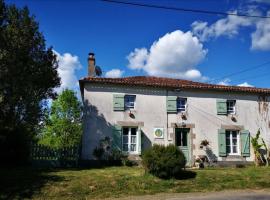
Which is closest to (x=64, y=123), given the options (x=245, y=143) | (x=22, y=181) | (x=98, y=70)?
(x=98, y=70)

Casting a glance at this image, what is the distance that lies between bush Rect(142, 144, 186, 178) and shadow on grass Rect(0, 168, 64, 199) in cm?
383

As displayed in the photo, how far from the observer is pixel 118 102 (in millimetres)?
20062

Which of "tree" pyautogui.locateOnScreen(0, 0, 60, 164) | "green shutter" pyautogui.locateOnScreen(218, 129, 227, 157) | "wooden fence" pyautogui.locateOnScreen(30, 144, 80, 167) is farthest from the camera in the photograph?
"green shutter" pyautogui.locateOnScreen(218, 129, 227, 157)

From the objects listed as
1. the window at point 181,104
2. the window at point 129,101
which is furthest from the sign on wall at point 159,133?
the window at point 129,101

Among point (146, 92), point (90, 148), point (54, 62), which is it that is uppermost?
point (54, 62)

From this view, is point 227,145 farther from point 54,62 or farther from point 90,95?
point 54,62

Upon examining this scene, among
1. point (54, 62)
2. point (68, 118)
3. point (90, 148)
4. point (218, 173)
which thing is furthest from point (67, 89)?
point (218, 173)

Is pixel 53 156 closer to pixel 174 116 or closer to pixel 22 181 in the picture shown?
pixel 22 181

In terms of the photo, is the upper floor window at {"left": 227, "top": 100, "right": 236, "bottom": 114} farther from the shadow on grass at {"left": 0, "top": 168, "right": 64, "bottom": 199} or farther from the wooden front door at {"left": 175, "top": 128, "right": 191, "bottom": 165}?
the shadow on grass at {"left": 0, "top": 168, "right": 64, "bottom": 199}

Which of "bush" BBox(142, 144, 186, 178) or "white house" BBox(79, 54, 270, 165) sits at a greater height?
"white house" BBox(79, 54, 270, 165)

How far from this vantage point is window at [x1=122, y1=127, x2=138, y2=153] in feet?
65.2

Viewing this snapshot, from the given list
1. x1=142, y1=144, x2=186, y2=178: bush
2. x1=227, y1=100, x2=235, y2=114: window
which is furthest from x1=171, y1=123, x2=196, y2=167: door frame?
x1=142, y1=144, x2=186, y2=178: bush

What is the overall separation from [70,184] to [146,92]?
8.87 metres

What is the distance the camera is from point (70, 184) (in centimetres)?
1334
